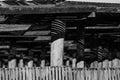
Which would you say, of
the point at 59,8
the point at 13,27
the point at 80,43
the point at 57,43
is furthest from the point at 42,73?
the point at 13,27

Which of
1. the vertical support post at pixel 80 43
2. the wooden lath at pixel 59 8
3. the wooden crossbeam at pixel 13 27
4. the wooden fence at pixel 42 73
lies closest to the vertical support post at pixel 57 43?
the wooden fence at pixel 42 73

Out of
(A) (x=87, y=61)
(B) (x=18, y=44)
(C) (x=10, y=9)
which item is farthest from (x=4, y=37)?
(A) (x=87, y=61)

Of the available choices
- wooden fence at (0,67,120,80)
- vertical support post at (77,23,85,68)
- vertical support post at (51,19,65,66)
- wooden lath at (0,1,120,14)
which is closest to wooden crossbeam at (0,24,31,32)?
vertical support post at (77,23,85,68)

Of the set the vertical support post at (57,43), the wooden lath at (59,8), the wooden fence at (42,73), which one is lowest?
the wooden fence at (42,73)

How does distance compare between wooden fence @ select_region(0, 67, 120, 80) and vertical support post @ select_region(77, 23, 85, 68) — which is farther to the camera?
vertical support post @ select_region(77, 23, 85, 68)

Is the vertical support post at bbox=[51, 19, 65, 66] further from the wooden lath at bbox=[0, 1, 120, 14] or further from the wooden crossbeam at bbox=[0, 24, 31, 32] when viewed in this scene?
the wooden crossbeam at bbox=[0, 24, 31, 32]

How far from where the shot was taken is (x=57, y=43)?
1658cm

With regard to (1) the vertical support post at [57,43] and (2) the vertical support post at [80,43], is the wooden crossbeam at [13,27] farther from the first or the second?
(1) the vertical support post at [57,43]

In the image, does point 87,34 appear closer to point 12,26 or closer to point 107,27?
point 107,27

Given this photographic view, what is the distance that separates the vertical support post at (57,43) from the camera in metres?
16.4

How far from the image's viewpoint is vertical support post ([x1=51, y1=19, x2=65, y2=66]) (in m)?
16.4

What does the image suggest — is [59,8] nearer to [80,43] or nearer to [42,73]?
[42,73]

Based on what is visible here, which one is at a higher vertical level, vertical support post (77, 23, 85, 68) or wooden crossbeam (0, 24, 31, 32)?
wooden crossbeam (0, 24, 31, 32)

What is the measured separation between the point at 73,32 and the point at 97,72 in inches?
153
